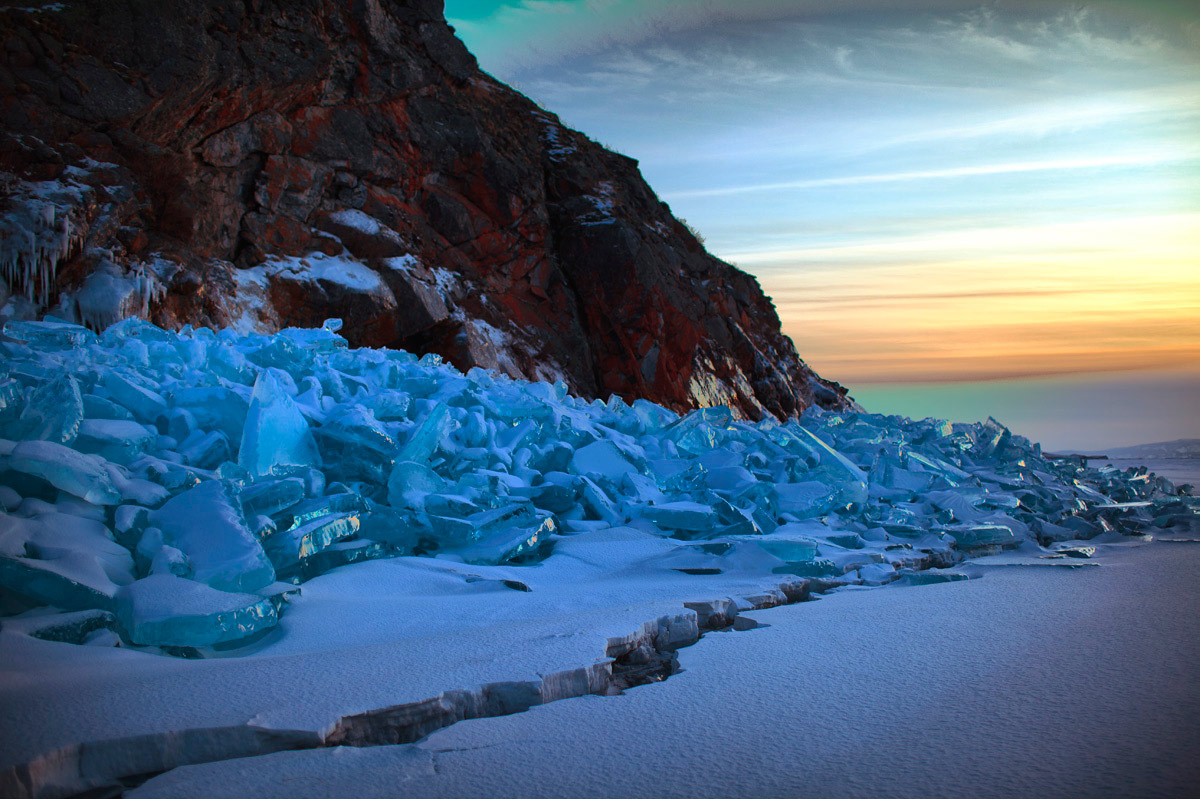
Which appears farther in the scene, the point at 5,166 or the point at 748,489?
the point at 5,166

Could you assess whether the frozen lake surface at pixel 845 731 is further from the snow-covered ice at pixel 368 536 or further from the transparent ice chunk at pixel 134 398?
the transparent ice chunk at pixel 134 398

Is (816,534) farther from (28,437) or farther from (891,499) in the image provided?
(28,437)

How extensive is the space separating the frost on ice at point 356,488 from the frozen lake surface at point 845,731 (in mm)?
780

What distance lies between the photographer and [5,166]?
6.95m

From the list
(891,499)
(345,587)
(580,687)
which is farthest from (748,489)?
(580,687)

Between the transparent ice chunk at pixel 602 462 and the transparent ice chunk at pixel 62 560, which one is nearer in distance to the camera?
the transparent ice chunk at pixel 62 560

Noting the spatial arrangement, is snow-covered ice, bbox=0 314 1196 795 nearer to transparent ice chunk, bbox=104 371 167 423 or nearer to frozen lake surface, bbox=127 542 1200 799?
transparent ice chunk, bbox=104 371 167 423

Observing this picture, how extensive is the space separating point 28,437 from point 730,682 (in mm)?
2340

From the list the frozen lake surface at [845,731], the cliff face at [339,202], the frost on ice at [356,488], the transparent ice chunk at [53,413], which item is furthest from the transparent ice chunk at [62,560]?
the cliff face at [339,202]

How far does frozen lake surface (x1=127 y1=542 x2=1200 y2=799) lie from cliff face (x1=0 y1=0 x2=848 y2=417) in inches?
282

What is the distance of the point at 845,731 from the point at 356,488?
2120mm

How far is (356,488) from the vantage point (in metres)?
2.89

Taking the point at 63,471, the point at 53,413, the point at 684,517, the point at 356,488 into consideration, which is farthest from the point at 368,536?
the point at 684,517

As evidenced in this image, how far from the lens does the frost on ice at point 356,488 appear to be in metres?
2.02
